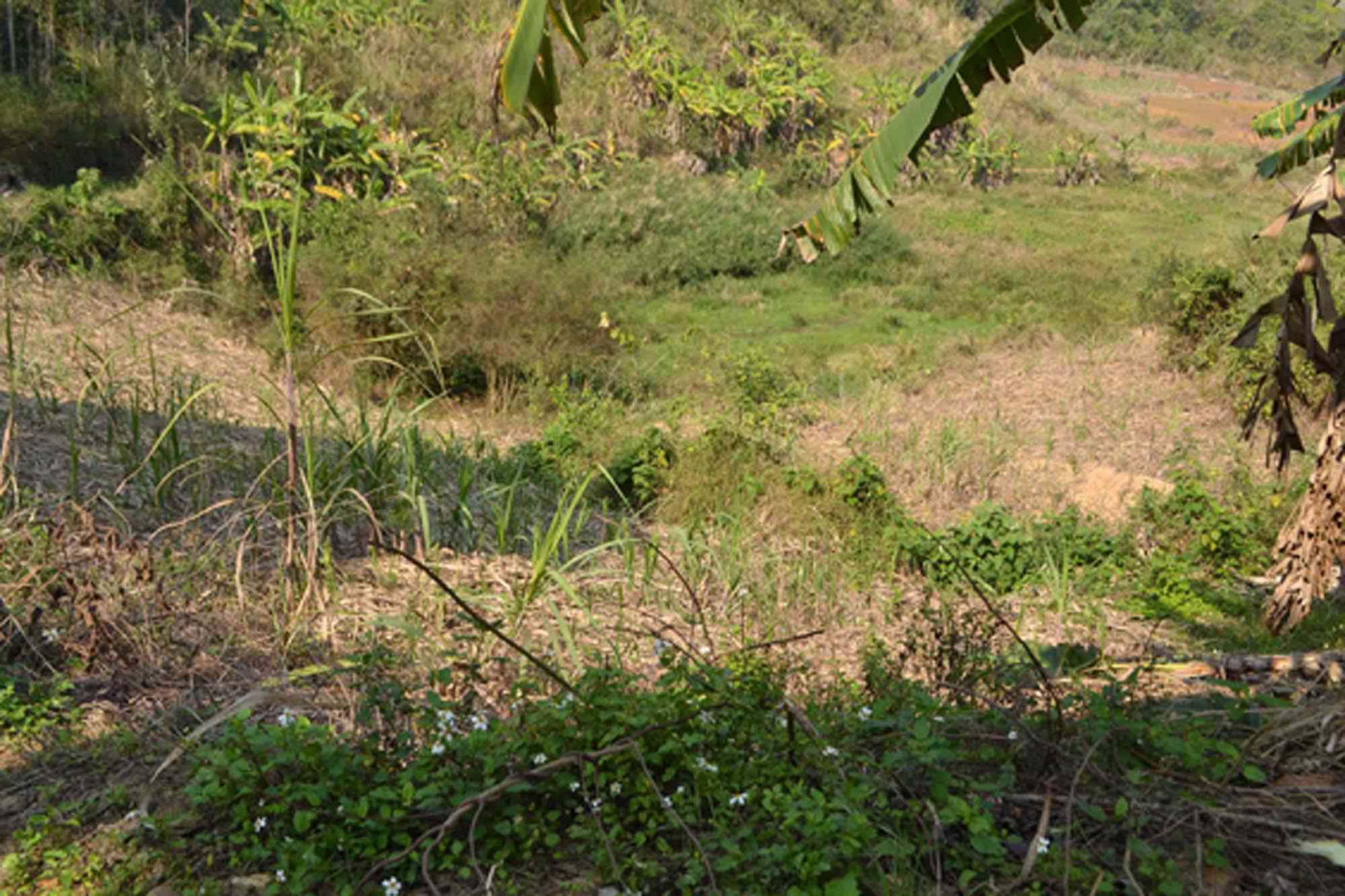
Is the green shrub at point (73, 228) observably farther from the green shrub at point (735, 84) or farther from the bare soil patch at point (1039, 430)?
the green shrub at point (735, 84)

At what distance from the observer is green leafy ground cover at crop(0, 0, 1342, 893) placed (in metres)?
2.49

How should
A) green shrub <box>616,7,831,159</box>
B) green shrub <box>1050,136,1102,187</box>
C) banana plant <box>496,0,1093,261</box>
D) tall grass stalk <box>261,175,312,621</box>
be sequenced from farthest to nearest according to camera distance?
1. green shrub <box>1050,136,1102,187</box>
2. green shrub <box>616,7,831,159</box>
3. banana plant <box>496,0,1093,261</box>
4. tall grass stalk <box>261,175,312,621</box>

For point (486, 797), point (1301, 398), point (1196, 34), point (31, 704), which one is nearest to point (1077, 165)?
point (1301, 398)

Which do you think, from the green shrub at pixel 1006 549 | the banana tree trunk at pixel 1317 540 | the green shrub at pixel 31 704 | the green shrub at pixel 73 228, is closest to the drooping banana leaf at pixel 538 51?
the green shrub at pixel 31 704

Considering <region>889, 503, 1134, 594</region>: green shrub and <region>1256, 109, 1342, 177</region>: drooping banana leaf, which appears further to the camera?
<region>1256, 109, 1342, 177</region>: drooping banana leaf

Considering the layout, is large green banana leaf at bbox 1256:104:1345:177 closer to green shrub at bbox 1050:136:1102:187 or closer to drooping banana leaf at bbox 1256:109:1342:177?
drooping banana leaf at bbox 1256:109:1342:177

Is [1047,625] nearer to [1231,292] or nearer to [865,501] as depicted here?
[865,501]

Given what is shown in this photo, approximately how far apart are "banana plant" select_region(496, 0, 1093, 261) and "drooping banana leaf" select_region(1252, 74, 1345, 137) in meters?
2.16

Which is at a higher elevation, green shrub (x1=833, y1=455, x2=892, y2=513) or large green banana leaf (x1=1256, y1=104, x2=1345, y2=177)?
large green banana leaf (x1=1256, y1=104, x2=1345, y2=177)

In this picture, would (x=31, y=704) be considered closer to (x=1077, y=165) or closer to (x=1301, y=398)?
(x=1301, y=398)

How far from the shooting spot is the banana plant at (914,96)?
12.6 ft

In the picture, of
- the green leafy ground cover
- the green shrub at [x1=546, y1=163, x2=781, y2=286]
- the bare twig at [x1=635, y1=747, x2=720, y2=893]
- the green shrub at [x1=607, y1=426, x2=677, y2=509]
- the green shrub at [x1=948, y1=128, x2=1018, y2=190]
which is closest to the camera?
the bare twig at [x1=635, y1=747, x2=720, y2=893]

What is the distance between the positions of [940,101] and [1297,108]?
395 cm

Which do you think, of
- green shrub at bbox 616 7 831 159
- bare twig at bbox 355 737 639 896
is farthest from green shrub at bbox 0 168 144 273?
green shrub at bbox 616 7 831 159
